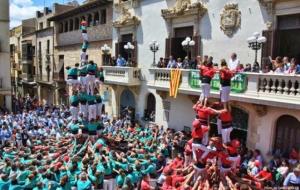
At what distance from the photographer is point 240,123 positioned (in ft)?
54.7

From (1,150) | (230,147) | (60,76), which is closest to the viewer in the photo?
(230,147)

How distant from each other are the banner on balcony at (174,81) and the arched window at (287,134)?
5.26 metres

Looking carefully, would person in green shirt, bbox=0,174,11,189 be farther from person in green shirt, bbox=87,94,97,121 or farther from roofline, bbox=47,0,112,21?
roofline, bbox=47,0,112,21

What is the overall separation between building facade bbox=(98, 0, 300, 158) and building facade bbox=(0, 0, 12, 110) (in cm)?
1103

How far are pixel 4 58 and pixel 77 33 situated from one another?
6.67m

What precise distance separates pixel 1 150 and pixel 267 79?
36.6 ft

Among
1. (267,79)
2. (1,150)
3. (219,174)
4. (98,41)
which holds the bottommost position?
(1,150)

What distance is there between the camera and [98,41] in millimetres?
28969

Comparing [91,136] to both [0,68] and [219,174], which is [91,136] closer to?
[219,174]

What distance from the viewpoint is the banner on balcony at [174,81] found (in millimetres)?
18188

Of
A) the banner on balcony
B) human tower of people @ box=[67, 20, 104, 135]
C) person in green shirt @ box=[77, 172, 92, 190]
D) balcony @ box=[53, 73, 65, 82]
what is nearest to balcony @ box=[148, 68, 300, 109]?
the banner on balcony

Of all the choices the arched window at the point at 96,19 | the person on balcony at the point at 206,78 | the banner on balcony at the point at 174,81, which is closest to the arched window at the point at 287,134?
the banner on balcony at the point at 174,81

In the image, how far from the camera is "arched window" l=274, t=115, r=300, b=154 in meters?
14.2

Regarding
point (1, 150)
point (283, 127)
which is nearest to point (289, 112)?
point (283, 127)
